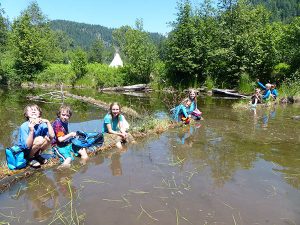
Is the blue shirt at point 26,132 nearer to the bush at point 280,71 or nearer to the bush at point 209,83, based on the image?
the bush at point 280,71

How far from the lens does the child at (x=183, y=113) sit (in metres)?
12.1

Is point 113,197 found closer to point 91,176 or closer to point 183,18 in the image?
point 91,176

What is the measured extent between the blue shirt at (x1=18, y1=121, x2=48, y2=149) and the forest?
60.8 ft

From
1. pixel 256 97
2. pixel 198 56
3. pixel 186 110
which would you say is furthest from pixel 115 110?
pixel 198 56

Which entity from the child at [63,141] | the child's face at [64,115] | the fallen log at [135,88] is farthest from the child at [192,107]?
the fallen log at [135,88]

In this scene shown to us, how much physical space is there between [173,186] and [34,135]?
119 inches

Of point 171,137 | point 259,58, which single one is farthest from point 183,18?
point 171,137

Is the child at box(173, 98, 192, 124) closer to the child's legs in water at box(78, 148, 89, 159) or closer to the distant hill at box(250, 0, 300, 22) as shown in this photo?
the child's legs in water at box(78, 148, 89, 159)

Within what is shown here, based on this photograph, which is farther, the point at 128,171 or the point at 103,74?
the point at 103,74

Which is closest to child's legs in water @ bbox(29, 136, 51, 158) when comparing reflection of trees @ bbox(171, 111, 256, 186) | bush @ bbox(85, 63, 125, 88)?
reflection of trees @ bbox(171, 111, 256, 186)

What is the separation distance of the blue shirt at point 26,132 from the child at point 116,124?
2.08 m

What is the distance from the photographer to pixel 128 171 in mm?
6941

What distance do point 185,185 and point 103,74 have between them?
34892mm

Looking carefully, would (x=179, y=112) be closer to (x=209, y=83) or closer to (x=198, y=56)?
(x=209, y=83)
